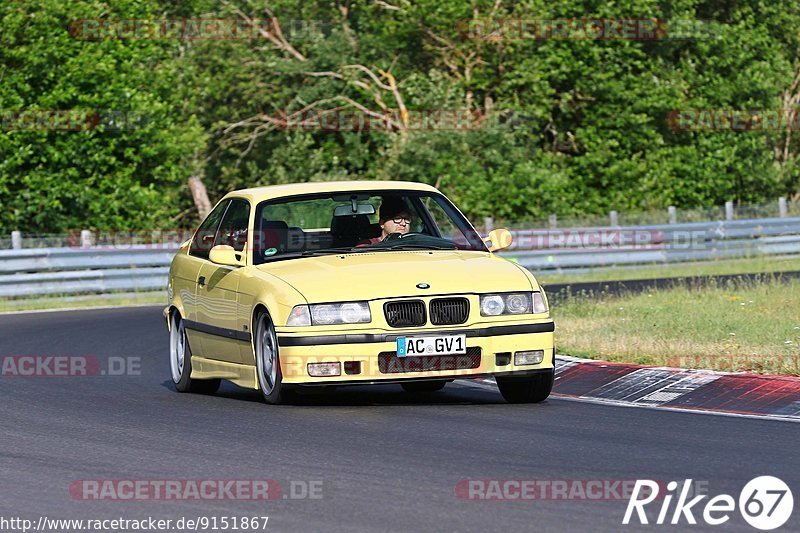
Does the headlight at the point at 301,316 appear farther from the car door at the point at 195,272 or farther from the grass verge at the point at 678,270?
the grass verge at the point at 678,270

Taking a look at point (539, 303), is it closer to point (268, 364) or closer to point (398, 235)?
point (398, 235)

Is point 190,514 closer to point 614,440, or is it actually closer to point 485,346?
point 614,440

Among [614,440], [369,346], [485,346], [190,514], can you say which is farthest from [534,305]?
[190,514]

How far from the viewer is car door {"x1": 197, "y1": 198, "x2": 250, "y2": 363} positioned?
11.6 metres

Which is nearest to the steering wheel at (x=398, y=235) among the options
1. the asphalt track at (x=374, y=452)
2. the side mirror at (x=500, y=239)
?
the side mirror at (x=500, y=239)

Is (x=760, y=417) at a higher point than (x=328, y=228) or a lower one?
lower

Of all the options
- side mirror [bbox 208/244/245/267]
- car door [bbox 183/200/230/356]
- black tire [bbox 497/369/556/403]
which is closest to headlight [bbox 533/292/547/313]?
black tire [bbox 497/369/556/403]

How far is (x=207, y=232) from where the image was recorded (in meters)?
13.3

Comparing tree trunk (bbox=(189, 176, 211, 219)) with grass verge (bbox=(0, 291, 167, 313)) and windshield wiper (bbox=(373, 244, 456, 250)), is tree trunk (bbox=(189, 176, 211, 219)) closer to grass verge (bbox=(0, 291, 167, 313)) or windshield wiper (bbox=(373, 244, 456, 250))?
grass verge (bbox=(0, 291, 167, 313))

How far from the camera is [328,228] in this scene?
12.2 meters

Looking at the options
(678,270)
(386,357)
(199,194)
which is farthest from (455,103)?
(386,357)

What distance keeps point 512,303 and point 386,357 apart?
969 mm

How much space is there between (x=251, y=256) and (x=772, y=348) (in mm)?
4461

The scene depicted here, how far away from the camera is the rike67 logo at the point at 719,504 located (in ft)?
22.0
